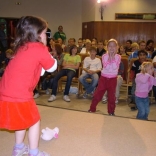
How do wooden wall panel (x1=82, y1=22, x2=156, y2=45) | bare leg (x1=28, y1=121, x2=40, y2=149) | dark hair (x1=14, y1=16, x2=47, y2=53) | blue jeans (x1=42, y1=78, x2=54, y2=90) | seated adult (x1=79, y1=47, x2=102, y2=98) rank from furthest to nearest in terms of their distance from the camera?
A: wooden wall panel (x1=82, y1=22, x2=156, y2=45) < blue jeans (x1=42, y1=78, x2=54, y2=90) < seated adult (x1=79, y1=47, x2=102, y2=98) < bare leg (x1=28, y1=121, x2=40, y2=149) < dark hair (x1=14, y1=16, x2=47, y2=53)

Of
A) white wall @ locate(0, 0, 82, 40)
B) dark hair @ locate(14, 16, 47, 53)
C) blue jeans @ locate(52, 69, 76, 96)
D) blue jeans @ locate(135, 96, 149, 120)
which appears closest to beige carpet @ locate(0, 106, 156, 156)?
blue jeans @ locate(135, 96, 149, 120)

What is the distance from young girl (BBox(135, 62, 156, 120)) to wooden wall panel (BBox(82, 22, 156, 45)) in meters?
6.76

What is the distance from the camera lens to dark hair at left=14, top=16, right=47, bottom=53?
5.58ft

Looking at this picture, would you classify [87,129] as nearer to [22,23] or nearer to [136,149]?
[136,149]

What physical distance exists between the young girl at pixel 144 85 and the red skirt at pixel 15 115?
1.74 m

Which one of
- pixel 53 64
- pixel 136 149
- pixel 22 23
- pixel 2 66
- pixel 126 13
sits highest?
pixel 126 13

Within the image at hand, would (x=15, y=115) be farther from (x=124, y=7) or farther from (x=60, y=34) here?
(x=124, y=7)

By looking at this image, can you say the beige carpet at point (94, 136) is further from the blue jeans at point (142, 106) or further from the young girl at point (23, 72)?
the young girl at point (23, 72)

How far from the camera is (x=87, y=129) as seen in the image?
266 cm

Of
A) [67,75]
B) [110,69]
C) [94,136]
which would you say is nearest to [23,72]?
[94,136]

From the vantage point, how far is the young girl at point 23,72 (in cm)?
170

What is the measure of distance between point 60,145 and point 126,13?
8.14 meters

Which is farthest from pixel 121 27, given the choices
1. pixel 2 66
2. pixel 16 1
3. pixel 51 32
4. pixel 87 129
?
pixel 87 129

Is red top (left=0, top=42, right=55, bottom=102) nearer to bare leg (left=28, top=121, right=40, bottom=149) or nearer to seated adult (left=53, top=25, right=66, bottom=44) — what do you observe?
bare leg (left=28, top=121, right=40, bottom=149)
